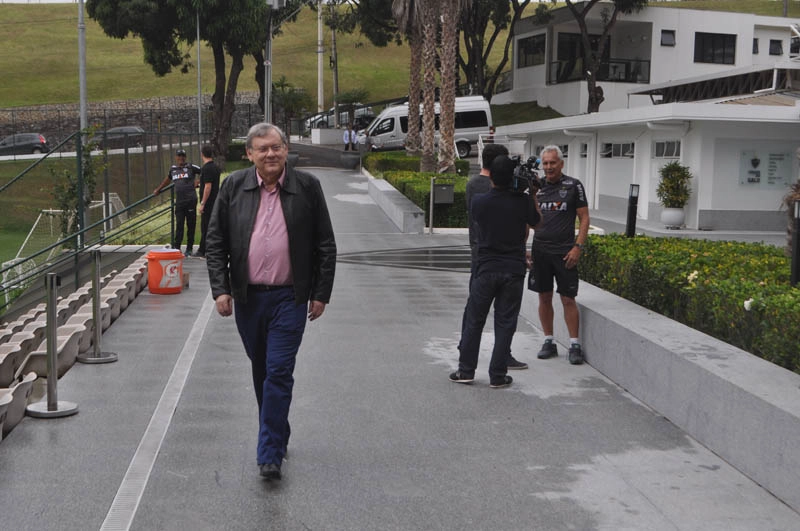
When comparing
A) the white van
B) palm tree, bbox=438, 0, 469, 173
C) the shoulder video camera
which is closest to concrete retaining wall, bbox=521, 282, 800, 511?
the shoulder video camera

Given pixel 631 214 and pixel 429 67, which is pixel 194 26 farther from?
pixel 631 214

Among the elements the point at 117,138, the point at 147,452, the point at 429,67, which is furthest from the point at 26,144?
the point at 147,452

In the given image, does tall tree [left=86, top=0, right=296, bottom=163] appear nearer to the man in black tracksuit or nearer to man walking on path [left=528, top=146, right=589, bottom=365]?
the man in black tracksuit

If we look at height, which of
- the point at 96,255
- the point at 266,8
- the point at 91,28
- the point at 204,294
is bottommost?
the point at 204,294

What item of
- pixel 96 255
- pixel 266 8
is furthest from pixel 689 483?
pixel 266 8

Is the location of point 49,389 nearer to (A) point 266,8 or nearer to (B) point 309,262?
(B) point 309,262

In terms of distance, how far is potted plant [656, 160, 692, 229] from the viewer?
24703 millimetres

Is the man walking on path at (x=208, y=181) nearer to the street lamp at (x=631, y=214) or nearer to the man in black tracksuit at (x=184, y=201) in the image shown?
the man in black tracksuit at (x=184, y=201)

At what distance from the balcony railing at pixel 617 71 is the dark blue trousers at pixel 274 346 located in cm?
4817

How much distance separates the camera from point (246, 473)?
561cm

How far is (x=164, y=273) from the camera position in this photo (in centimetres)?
1252

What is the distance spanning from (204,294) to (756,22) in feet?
156

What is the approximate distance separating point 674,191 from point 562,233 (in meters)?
17.4

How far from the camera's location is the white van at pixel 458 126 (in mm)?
46062
